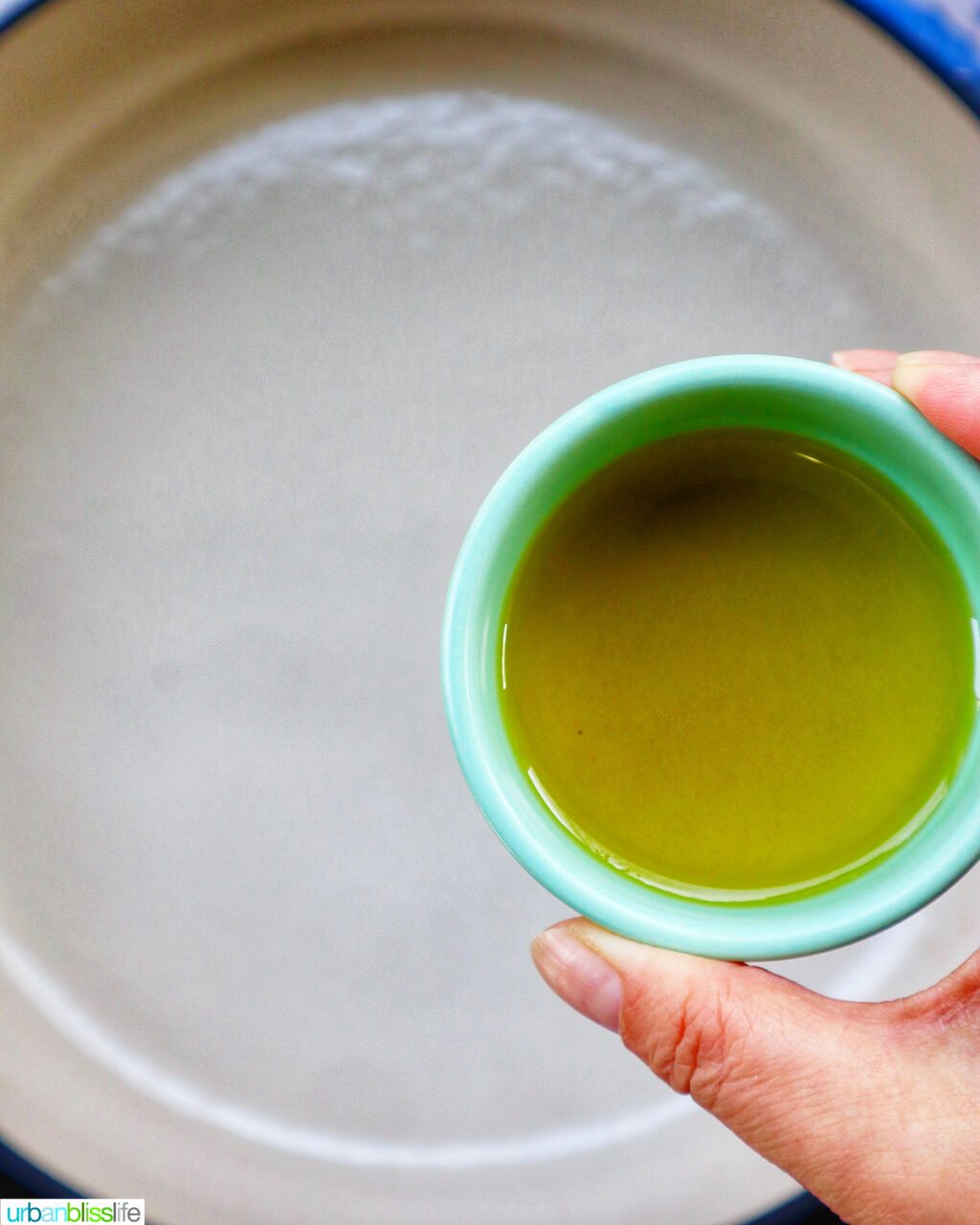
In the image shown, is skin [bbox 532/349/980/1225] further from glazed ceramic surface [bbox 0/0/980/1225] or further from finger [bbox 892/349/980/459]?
glazed ceramic surface [bbox 0/0/980/1225]

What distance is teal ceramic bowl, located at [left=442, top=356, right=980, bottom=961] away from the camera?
54 cm

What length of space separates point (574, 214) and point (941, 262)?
224 millimetres

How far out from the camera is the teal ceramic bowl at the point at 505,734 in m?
0.54

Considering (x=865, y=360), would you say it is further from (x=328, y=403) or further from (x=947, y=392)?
(x=328, y=403)

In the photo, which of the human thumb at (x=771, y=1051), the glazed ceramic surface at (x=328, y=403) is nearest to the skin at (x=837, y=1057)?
the human thumb at (x=771, y=1051)

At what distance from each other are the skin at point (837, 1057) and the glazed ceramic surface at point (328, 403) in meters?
0.14

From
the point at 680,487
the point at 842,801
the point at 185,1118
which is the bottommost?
the point at 185,1118

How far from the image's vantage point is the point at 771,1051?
0.59m

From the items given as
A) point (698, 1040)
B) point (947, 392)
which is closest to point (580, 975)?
point (698, 1040)

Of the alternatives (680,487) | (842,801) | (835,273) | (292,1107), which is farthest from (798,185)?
(292,1107)

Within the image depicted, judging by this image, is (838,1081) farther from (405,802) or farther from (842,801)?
(405,802)

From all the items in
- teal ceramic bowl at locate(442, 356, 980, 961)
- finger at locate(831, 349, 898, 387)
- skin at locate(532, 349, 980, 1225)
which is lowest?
skin at locate(532, 349, 980, 1225)

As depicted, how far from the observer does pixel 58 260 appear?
2.38 feet

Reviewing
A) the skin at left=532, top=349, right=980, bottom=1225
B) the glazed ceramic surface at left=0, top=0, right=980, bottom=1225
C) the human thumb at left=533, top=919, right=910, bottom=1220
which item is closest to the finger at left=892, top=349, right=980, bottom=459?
the skin at left=532, top=349, right=980, bottom=1225
